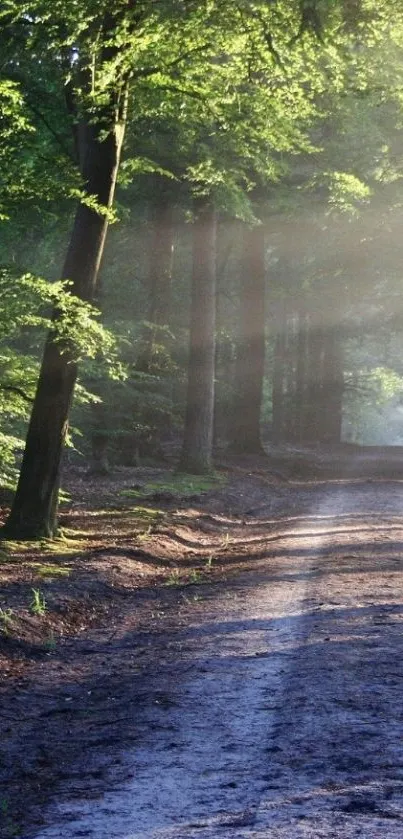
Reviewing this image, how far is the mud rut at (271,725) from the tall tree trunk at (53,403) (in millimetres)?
3350

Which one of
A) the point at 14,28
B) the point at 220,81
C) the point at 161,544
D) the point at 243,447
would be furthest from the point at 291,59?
the point at 243,447

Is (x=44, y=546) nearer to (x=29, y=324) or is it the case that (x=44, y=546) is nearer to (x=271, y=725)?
(x=29, y=324)

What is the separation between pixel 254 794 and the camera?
5.33 m

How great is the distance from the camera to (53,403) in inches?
557

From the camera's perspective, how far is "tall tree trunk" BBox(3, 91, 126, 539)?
14.2 m

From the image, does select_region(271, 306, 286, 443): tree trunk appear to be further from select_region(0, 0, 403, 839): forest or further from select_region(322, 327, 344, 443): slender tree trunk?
select_region(0, 0, 403, 839): forest

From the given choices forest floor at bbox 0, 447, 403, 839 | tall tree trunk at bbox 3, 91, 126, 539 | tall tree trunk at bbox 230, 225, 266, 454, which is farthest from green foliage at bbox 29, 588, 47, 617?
tall tree trunk at bbox 230, 225, 266, 454

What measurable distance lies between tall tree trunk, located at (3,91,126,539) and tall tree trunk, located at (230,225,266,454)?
A: 1892 centimetres

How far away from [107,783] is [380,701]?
219 centimetres

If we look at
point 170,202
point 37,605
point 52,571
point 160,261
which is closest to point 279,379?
point 160,261

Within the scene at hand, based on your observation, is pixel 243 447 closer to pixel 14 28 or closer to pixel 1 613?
pixel 14 28

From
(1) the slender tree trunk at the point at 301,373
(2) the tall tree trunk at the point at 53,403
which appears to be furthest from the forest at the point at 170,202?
(1) the slender tree trunk at the point at 301,373

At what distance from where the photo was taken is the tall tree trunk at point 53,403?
14164mm

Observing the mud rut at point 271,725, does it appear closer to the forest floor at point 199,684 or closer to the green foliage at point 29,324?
the forest floor at point 199,684
